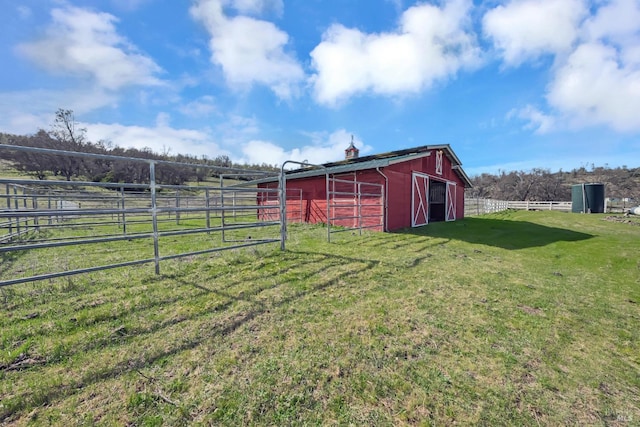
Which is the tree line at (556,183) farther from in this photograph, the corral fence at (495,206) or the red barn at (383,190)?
the red barn at (383,190)

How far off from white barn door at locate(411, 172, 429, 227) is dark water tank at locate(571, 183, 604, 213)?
1797cm

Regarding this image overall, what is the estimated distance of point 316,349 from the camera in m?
2.11

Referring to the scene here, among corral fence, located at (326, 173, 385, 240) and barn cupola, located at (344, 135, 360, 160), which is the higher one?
barn cupola, located at (344, 135, 360, 160)

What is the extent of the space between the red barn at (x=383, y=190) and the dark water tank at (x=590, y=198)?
1323 centimetres

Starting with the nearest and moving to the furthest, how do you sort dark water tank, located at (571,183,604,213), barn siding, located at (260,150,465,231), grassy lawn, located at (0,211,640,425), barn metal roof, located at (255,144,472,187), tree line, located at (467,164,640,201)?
grassy lawn, located at (0,211,640,425) < barn metal roof, located at (255,144,472,187) < barn siding, located at (260,150,465,231) < dark water tank, located at (571,183,604,213) < tree line, located at (467,164,640,201)

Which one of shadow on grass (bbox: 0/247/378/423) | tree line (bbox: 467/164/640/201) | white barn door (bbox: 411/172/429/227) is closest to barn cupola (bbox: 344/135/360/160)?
white barn door (bbox: 411/172/429/227)

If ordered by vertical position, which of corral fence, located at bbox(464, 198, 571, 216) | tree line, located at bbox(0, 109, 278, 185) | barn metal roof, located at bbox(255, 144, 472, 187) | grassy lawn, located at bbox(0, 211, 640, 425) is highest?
tree line, located at bbox(0, 109, 278, 185)

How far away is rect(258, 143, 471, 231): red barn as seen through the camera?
9148 mm

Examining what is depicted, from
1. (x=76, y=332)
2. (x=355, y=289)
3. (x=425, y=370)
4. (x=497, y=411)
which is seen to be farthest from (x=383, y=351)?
(x=76, y=332)

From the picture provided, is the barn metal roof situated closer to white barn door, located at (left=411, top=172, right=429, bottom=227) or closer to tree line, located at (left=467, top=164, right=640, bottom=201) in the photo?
white barn door, located at (left=411, top=172, right=429, bottom=227)

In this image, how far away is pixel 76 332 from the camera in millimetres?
2244

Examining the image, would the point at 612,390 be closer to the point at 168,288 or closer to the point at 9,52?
the point at 168,288

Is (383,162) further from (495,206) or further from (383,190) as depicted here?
(495,206)

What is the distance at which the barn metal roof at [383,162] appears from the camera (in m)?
9.08
